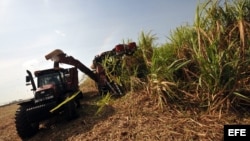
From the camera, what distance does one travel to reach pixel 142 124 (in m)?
4.97

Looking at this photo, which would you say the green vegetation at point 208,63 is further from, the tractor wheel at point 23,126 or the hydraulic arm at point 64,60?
the hydraulic arm at point 64,60

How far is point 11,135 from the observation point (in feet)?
27.1

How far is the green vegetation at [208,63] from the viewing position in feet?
14.7

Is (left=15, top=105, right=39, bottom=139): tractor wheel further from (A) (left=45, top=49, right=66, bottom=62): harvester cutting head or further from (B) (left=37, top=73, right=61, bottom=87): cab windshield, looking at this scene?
(A) (left=45, top=49, right=66, bottom=62): harvester cutting head

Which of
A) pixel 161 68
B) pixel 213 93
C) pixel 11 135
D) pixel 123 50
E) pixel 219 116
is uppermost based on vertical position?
pixel 123 50

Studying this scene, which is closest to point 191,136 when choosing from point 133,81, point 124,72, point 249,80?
point 249,80

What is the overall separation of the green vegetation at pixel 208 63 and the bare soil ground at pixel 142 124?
0.22 meters

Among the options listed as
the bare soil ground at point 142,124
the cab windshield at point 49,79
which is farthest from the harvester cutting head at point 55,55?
the bare soil ground at point 142,124

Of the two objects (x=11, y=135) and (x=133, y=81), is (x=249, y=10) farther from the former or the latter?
(x=11, y=135)

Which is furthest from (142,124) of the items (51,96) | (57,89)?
(57,89)

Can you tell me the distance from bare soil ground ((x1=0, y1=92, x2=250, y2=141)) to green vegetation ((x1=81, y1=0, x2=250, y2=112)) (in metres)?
0.22

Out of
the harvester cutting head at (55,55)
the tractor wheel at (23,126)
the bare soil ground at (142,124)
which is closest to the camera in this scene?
the bare soil ground at (142,124)

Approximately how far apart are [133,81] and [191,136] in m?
2.53

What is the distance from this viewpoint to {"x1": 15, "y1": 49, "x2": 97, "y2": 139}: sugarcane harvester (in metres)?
7.44
